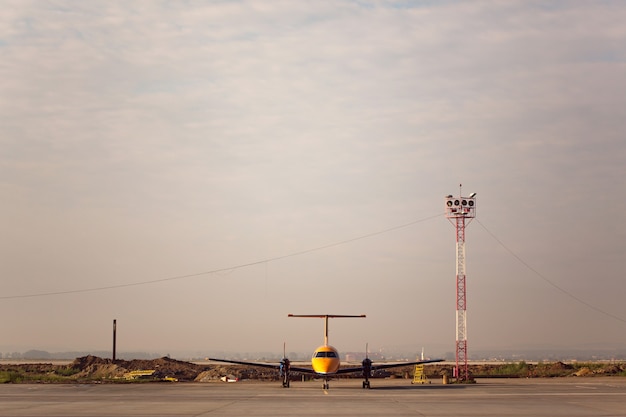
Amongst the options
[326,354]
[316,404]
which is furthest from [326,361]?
[316,404]

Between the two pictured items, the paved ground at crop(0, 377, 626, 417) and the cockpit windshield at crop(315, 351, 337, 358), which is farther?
the cockpit windshield at crop(315, 351, 337, 358)

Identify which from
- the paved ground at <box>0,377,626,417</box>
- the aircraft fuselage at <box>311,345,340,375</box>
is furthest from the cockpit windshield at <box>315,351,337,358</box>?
the paved ground at <box>0,377,626,417</box>

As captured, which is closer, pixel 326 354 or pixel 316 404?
pixel 316 404

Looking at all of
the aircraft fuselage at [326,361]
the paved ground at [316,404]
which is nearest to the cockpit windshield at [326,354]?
the aircraft fuselage at [326,361]

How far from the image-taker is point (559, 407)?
32938 millimetres

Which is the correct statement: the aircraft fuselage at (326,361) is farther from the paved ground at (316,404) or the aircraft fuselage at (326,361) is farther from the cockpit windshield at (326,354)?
the paved ground at (316,404)

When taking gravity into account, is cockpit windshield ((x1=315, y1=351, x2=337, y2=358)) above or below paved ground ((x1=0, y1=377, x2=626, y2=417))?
above

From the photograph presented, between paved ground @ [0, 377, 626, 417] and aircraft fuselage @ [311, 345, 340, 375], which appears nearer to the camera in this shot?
paved ground @ [0, 377, 626, 417]

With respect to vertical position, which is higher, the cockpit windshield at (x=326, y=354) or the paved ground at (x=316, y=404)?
the cockpit windshield at (x=326, y=354)

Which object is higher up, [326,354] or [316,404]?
[326,354]

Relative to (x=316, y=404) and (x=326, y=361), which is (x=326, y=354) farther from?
(x=316, y=404)

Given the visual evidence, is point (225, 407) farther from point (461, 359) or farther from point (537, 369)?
point (537, 369)

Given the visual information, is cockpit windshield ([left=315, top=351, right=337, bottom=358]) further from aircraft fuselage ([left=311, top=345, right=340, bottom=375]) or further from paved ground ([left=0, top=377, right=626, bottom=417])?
paved ground ([left=0, top=377, right=626, bottom=417])

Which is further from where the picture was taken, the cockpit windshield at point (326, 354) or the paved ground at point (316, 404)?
the cockpit windshield at point (326, 354)
